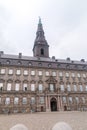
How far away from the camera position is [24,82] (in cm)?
3572

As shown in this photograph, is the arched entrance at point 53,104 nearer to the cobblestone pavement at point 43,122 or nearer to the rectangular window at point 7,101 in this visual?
the rectangular window at point 7,101

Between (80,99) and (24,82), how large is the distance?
16.7 metres

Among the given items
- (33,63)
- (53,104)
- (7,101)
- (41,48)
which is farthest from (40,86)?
(41,48)

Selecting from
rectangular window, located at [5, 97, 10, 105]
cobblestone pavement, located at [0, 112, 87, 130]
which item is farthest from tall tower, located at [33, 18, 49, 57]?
cobblestone pavement, located at [0, 112, 87, 130]

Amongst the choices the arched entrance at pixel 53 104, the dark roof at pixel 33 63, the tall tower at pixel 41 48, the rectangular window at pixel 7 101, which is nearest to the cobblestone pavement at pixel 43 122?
the rectangular window at pixel 7 101

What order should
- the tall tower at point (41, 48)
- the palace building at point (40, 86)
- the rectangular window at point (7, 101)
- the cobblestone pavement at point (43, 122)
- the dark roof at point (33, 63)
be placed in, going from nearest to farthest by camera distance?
the cobblestone pavement at point (43, 122) → the rectangular window at point (7, 101) → the palace building at point (40, 86) → the dark roof at point (33, 63) → the tall tower at point (41, 48)

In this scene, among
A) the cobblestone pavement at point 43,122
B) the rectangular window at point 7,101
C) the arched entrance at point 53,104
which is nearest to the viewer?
the cobblestone pavement at point 43,122

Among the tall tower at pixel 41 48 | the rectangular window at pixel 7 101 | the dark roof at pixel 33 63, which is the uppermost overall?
the tall tower at pixel 41 48

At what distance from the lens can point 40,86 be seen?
3631 cm

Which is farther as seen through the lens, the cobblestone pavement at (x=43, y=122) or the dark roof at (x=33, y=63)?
the dark roof at (x=33, y=63)

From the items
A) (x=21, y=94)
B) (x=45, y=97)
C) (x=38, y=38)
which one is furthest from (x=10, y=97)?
(x=38, y=38)

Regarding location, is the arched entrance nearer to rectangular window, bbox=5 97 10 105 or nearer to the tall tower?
rectangular window, bbox=5 97 10 105

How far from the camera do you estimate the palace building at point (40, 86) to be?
109 ft

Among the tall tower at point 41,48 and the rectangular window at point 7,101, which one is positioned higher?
the tall tower at point 41,48
